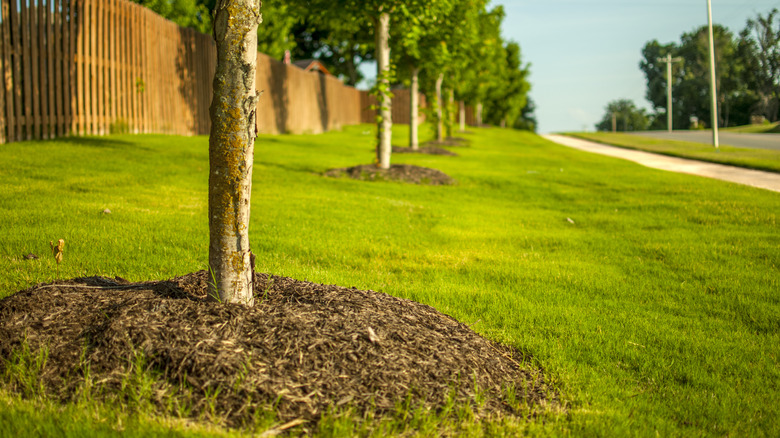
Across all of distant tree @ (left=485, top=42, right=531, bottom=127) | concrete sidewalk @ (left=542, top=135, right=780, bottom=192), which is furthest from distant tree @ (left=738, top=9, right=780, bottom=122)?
concrete sidewalk @ (left=542, top=135, right=780, bottom=192)

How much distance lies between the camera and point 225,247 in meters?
3.42

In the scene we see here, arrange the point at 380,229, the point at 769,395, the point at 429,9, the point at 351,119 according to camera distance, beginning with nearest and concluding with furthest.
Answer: the point at 769,395, the point at 380,229, the point at 429,9, the point at 351,119

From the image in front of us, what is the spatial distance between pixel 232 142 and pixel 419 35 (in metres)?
10.5

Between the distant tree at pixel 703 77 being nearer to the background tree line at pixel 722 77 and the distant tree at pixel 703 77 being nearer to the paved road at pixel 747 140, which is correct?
the background tree line at pixel 722 77

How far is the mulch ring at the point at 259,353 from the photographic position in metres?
2.70

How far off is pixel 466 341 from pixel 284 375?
118 centimetres

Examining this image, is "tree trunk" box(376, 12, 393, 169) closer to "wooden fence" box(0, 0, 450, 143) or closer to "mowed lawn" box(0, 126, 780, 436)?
"wooden fence" box(0, 0, 450, 143)

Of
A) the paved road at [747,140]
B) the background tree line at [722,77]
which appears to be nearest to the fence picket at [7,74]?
the paved road at [747,140]

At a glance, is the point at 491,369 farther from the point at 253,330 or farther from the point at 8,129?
the point at 8,129

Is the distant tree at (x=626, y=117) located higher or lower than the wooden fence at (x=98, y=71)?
A: higher

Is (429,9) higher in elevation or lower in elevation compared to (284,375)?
higher

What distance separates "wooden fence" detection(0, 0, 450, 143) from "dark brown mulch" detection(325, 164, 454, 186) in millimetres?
1270

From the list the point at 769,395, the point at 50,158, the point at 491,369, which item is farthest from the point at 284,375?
the point at 50,158

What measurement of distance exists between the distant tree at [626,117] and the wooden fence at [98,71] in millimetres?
104899
